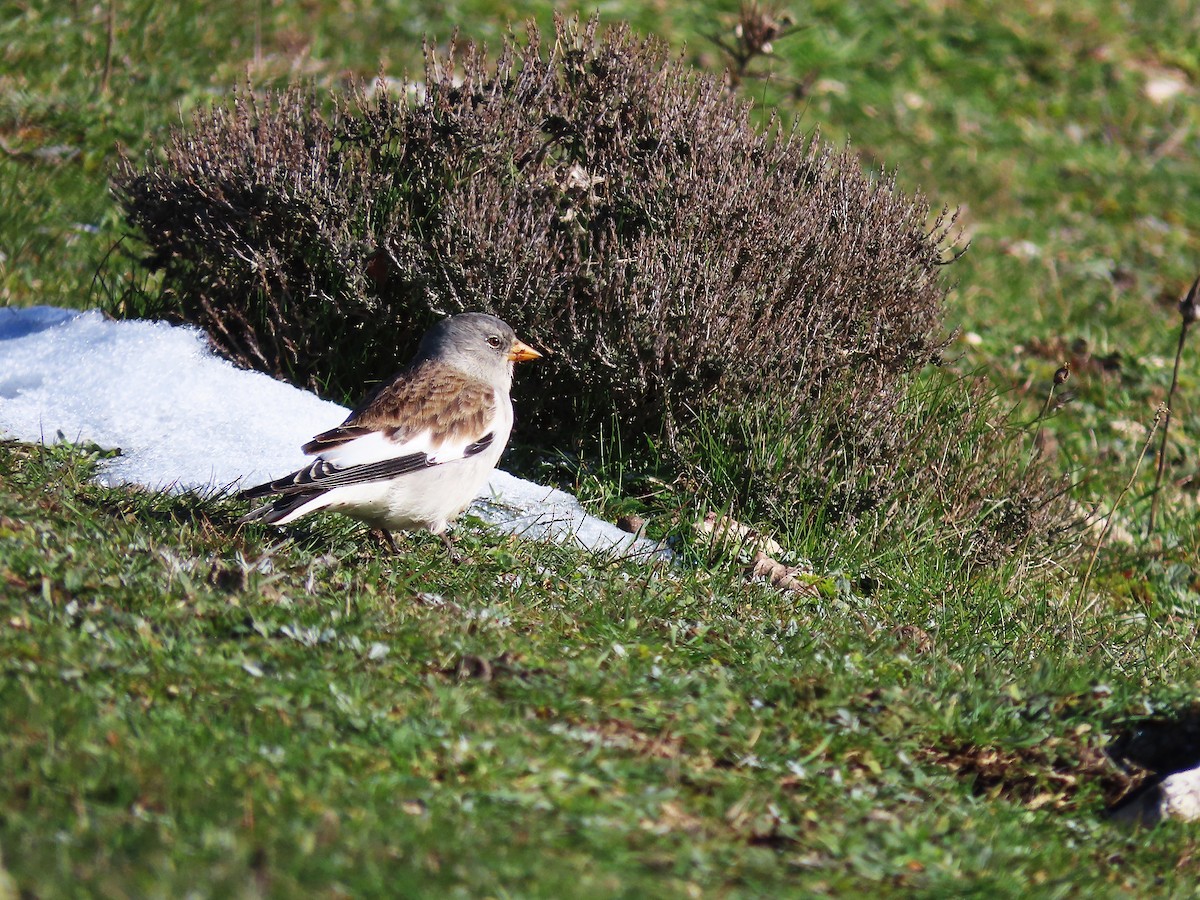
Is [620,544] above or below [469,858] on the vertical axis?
below

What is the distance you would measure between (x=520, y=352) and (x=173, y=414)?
1.68 m

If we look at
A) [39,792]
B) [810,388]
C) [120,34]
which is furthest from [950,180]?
[39,792]

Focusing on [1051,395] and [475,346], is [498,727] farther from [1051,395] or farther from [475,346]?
[1051,395]

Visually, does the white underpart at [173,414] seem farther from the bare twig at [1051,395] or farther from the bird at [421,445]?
the bare twig at [1051,395]

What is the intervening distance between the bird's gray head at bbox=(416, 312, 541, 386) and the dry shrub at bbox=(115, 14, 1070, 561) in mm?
375

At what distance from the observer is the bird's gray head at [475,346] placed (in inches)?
247

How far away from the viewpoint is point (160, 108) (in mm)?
9758

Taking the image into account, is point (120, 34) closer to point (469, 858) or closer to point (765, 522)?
point (765, 522)

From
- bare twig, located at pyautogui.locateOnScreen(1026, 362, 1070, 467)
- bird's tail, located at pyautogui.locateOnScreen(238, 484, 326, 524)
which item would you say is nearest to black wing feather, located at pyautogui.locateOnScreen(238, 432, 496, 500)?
bird's tail, located at pyautogui.locateOnScreen(238, 484, 326, 524)

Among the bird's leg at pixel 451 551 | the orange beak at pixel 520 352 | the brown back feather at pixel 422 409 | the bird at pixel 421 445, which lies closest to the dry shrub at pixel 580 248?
the orange beak at pixel 520 352

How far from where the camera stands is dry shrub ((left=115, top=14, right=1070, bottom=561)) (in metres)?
6.66

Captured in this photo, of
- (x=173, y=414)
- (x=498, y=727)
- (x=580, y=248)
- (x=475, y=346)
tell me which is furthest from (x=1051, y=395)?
(x=173, y=414)

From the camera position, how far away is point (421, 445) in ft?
19.0

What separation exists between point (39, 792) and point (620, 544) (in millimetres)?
3281
